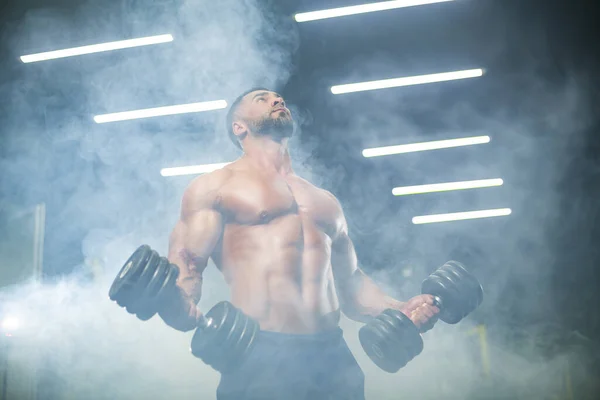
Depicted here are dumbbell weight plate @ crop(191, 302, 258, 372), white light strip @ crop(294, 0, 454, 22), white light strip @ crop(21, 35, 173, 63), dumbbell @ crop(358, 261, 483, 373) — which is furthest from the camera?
white light strip @ crop(21, 35, 173, 63)

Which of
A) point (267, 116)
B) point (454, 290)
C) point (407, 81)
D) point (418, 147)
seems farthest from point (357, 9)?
point (454, 290)

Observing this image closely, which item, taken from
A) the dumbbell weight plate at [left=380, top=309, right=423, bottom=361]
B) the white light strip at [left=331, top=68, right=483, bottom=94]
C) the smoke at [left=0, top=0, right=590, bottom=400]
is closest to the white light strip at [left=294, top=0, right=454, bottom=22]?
the smoke at [left=0, top=0, right=590, bottom=400]

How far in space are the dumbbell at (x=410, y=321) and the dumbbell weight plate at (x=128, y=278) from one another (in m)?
0.96

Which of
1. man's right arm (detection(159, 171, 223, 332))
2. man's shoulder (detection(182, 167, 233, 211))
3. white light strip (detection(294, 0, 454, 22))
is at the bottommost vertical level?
man's right arm (detection(159, 171, 223, 332))

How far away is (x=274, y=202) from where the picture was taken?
9.68ft

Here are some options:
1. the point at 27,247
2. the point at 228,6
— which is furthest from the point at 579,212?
the point at 27,247

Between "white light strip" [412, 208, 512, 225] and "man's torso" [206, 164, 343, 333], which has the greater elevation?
"white light strip" [412, 208, 512, 225]

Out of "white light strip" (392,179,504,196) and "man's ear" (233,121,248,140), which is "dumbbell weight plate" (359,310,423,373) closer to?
"man's ear" (233,121,248,140)

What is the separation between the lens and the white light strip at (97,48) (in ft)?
13.5

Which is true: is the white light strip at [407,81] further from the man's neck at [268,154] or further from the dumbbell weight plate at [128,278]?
the dumbbell weight plate at [128,278]

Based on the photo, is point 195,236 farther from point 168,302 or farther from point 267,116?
point 267,116

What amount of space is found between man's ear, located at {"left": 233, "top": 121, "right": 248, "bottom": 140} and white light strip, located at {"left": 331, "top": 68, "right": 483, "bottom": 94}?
124 cm

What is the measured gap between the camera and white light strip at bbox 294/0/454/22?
12.8ft

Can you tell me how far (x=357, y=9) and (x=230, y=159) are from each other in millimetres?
1407
